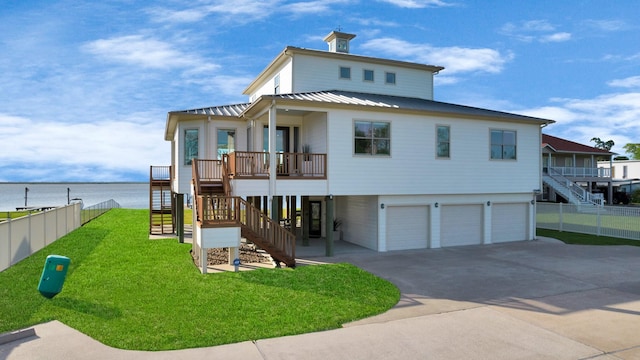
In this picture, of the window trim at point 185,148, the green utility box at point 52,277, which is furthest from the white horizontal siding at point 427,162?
the green utility box at point 52,277

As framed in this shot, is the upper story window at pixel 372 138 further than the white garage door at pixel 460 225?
No

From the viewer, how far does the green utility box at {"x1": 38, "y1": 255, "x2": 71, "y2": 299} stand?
9000mm

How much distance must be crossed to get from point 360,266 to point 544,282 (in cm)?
497

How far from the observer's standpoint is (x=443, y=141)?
54.9ft

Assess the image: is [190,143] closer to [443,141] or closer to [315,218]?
[315,218]

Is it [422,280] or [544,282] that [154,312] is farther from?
[544,282]

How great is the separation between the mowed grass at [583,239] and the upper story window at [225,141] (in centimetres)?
1474

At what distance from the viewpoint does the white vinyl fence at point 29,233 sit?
12961mm

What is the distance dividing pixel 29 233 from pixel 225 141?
7684mm

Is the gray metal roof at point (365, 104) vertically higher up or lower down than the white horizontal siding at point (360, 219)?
higher up

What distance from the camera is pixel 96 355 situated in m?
6.54

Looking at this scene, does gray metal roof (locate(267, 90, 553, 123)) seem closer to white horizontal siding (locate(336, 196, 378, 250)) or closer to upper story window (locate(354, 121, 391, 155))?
upper story window (locate(354, 121, 391, 155))

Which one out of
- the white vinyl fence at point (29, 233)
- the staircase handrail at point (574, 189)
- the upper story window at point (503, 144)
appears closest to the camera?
the white vinyl fence at point (29, 233)

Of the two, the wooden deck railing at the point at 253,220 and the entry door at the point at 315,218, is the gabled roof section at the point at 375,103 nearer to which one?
the wooden deck railing at the point at 253,220
